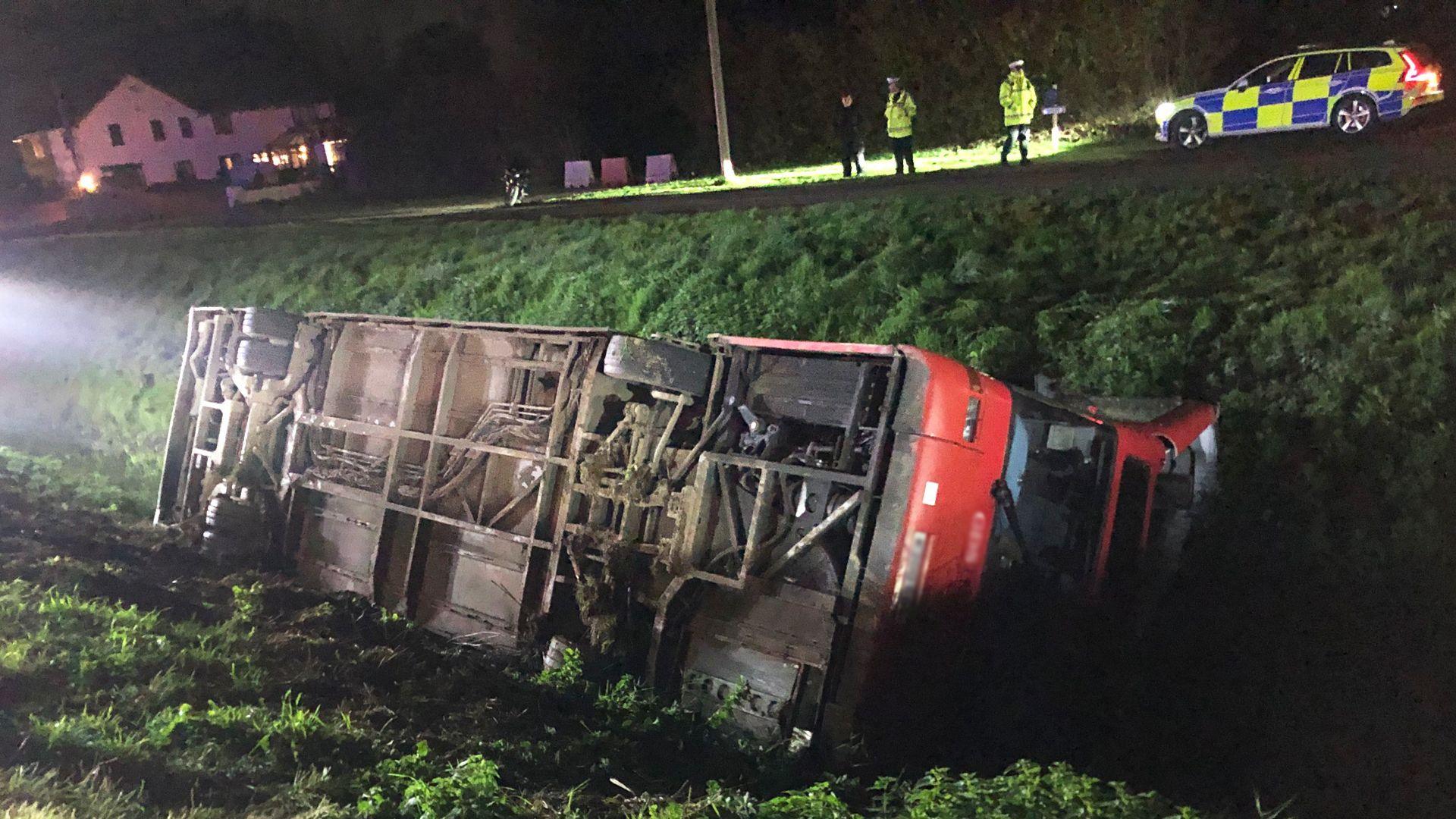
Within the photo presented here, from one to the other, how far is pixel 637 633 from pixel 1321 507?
398cm

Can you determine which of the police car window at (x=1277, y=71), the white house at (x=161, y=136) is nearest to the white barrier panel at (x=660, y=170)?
the police car window at (x=1277, y=71)

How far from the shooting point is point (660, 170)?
1820 cm

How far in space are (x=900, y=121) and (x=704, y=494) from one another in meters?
7.94

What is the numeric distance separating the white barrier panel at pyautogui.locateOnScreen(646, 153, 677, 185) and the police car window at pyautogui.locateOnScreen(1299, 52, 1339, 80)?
36.0ft

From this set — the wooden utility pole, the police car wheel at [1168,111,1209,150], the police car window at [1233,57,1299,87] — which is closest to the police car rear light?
the police car window at [1233,57,1299,87]

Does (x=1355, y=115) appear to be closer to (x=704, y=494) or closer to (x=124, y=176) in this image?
(x=704, y=494)

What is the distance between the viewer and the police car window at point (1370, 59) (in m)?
9.68

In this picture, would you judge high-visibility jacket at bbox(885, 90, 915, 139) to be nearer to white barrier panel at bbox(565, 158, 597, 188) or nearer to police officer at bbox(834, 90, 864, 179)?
police officer at bbox(834, 90, 864, 179)

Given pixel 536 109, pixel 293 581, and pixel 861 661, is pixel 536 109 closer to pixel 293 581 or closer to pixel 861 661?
pixel 293 581

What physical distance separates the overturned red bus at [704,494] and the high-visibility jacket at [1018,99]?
559 cm

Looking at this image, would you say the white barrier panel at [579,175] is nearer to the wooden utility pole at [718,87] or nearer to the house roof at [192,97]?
the wooden utility pole at [718,87]

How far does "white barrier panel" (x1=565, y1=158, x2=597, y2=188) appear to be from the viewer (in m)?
19.4

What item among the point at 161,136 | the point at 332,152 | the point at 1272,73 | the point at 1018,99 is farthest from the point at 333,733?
the point at 161,136

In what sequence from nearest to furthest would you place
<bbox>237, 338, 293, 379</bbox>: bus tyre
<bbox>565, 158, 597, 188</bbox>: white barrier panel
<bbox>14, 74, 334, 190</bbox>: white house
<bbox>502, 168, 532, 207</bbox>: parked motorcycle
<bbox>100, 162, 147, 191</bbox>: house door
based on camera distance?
<bbox>237, 338, 293, 379</bbox>: bus tyre → <bbox>502, 168, 532, 207</bbox>: parked motorcycle → <bbox>565, 158, 597, 188</bbox>: white barrier panel → <bbox>100, 162, 147, 191</bbox>: house door → <bbox>14, 74, 334, 190</bbox>: white house
